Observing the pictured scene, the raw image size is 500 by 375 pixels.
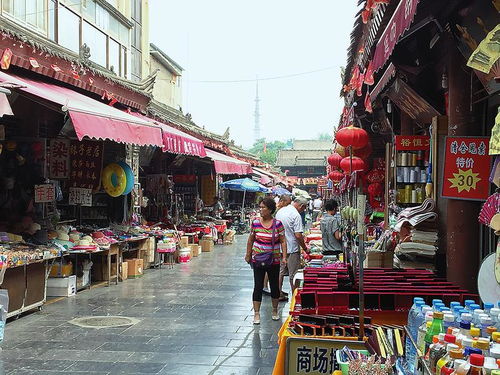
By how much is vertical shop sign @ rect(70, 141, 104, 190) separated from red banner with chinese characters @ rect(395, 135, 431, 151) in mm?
6653

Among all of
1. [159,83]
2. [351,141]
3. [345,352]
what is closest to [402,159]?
[351,141]

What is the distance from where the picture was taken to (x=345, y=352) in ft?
11.6

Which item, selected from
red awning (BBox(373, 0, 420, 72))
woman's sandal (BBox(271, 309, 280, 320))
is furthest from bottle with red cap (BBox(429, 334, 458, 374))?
woman's sandal (BBox(271, 309, 280, 320))

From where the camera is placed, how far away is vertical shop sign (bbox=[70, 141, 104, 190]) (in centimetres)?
1167

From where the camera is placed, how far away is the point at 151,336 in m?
7.46

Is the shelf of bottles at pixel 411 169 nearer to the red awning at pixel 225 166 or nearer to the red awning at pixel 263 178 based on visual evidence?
the red awning at pixel 225 166

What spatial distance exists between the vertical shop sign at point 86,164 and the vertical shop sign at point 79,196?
0.31 feet

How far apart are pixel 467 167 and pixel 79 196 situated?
882 cm

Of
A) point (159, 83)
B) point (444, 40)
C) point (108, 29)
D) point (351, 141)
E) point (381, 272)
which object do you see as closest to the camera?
point (381, 272)

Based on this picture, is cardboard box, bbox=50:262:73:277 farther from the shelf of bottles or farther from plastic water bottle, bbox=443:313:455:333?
plastic water bottle, bbox=443:313:455:333

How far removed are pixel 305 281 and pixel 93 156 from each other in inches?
312

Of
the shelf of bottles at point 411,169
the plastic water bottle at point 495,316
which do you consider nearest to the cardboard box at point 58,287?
the shelf of bottles at point 411,169

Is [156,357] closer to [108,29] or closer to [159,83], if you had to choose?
[108,29]

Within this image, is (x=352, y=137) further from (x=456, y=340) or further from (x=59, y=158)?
(x=456, y=340)
